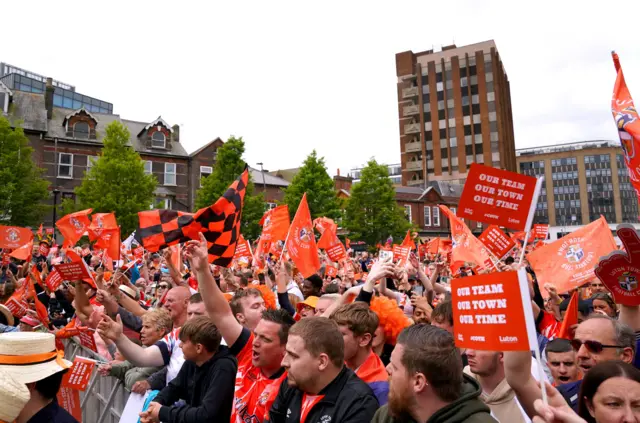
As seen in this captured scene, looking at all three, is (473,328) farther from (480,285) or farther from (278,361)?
(278,361)

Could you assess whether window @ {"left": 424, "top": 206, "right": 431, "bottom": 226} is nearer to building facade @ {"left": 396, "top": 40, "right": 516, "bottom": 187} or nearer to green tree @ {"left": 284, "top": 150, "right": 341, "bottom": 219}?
building facade @ {"left": 396, "top": 40, "right": 516, "bottom": 187}

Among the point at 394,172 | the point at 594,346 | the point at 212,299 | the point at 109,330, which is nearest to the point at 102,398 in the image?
the point at 109,330

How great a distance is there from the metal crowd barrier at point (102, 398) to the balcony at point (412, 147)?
74.1 meters

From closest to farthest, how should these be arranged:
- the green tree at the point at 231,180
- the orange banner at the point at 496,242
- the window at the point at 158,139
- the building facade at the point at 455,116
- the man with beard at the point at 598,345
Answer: the man with beard at the point at 598,345 → the orange banner at the point at 496,242 → the green tree at the point at 231,180 → the window at the point at 158,139 → the building facade at the point at 455,116

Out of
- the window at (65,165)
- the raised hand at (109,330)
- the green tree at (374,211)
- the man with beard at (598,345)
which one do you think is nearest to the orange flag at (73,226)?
the raised hand at (109,330)

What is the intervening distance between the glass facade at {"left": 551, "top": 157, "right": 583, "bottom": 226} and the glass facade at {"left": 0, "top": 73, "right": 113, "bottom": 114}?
101m

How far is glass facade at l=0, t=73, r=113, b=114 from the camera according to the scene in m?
70.4

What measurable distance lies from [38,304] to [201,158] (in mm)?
40641

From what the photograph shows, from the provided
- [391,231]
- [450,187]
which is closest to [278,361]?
[391,231]

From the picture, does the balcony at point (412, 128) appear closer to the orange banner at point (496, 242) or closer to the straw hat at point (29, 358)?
the orange banner at point (496, 242)

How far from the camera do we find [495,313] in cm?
244

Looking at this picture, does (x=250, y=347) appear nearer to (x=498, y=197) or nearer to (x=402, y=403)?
(x=402, y=403)

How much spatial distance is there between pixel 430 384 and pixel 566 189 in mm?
131505

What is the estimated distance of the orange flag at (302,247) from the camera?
9.77 meters
